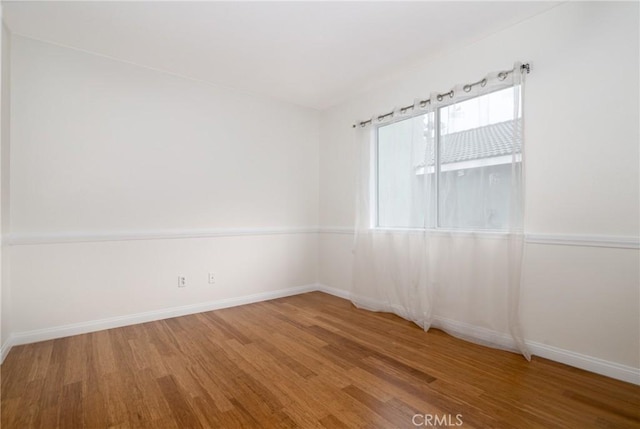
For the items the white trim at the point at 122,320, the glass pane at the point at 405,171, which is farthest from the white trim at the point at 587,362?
the white trim at the point at 122,320

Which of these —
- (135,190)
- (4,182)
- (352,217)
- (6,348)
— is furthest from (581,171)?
(6,348)

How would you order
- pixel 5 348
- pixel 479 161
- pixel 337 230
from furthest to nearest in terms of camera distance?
pixel 337 230, pixel 479 161, pixel 5 348

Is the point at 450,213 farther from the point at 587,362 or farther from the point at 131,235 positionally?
the point at 131,235

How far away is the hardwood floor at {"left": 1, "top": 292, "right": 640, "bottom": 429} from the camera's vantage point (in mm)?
1581

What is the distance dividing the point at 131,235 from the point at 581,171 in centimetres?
373

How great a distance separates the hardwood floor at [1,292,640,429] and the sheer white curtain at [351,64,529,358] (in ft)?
1.18

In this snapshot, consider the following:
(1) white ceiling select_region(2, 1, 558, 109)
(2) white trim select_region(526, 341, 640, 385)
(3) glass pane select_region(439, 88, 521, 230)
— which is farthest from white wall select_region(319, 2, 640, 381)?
(1) white ceiling select_region(2, 1, 558, 109)

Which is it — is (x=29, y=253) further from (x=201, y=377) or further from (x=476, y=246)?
(x=476, y=246)

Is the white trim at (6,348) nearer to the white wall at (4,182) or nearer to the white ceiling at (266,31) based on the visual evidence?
the white wall at (4,182)

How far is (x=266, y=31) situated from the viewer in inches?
97.7

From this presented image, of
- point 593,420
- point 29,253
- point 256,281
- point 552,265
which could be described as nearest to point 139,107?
point 29,253

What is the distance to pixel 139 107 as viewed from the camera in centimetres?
304

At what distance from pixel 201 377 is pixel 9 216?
2052mm

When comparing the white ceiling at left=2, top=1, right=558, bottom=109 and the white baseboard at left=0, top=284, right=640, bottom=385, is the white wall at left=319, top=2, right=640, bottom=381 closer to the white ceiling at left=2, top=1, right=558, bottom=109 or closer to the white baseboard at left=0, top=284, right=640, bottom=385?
the white baseboard at left=0, top=284, right=640, bottom=385
